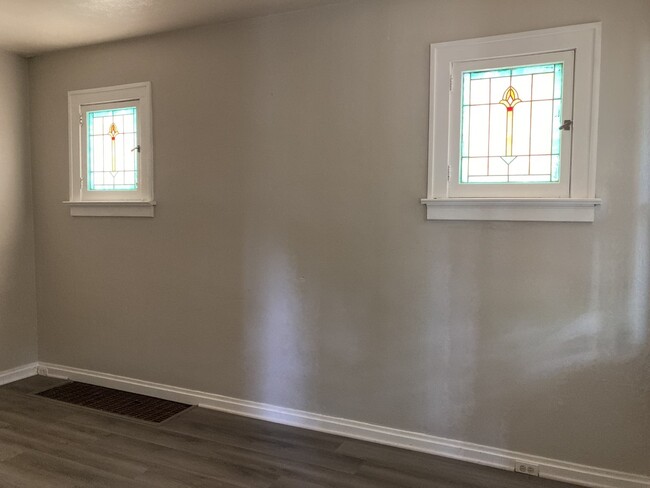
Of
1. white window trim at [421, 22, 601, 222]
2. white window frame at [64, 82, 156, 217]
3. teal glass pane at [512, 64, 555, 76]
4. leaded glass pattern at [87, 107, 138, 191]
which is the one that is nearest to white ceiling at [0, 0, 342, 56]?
white window frame at [64, 82, 156, 217]

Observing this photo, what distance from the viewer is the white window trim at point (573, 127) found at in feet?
7.36

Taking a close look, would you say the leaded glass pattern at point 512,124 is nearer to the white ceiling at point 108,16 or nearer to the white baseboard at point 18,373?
the white ceiling at point 108,16

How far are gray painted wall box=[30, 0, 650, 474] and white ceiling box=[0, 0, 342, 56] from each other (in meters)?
0.10

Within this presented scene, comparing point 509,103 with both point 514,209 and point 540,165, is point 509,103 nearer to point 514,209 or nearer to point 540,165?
point 540,165

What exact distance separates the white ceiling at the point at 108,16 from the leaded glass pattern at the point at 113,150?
0.51 metres

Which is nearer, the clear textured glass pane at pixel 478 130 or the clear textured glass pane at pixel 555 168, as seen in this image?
the clear textured glass pane at pixel 555 168

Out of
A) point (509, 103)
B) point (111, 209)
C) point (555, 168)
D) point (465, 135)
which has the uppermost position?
point (509, 103)

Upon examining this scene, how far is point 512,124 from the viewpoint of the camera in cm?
239

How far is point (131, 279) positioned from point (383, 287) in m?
1.82

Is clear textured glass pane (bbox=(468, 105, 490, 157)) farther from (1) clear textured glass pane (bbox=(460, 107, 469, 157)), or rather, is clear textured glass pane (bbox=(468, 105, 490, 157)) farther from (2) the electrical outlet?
(2) the electrical outlet

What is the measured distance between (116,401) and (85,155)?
1.74 m

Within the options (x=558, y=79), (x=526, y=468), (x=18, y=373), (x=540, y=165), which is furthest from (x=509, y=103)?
(x=18, y=373)

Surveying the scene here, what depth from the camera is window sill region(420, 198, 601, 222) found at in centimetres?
228

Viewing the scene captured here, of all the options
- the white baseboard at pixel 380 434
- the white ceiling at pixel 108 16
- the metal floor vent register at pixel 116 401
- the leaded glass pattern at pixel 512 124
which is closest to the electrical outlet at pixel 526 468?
the white baseboard at pixel 380 434
